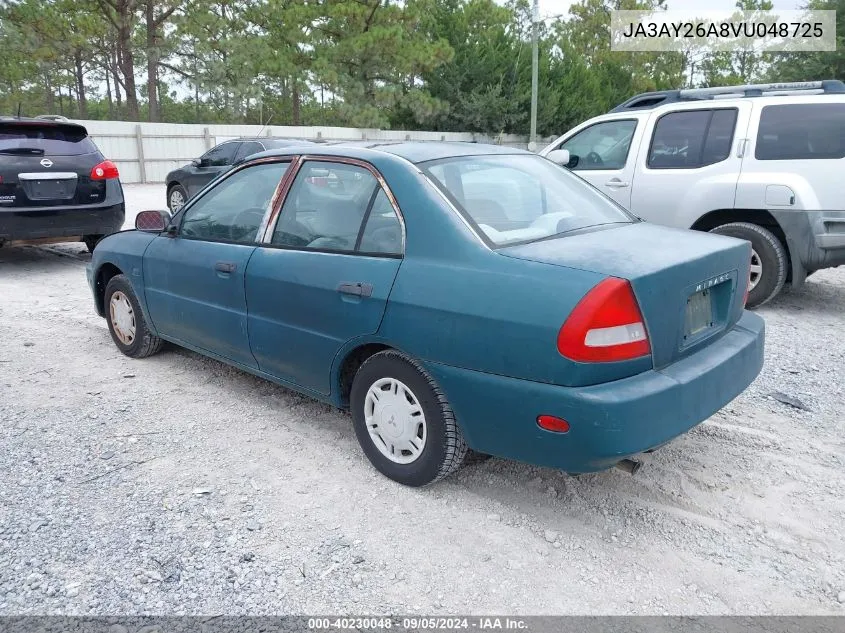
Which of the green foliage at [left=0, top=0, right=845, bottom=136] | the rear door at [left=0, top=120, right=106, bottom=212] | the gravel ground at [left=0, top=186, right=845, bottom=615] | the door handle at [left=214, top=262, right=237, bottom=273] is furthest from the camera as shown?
the green foliage at [left=0, top=0, right=845, bottom=136]

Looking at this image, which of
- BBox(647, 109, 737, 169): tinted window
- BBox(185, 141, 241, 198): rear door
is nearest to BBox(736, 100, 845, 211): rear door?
BBox(647, 109, 737, 169): tinted window

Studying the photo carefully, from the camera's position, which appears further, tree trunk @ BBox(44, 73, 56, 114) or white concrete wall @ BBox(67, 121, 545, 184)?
tree trunk @ BBox(44, 73, 56, 114)

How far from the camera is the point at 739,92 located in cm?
714

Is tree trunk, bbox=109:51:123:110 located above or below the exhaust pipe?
above

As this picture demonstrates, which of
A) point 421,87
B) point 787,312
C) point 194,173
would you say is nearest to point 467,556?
point 787,312

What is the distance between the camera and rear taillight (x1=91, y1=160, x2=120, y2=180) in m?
8.41

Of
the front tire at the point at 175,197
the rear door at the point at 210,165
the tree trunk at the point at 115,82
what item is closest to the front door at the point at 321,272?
the rear door at the point at 210,165

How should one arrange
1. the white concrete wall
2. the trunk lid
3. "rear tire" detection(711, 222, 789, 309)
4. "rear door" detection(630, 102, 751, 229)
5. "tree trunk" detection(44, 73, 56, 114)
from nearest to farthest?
1. the trunk lid
2. "rear tire" detection(711, 222, 789, 309)
3. "rear door" detection(630, 102, 751, 229)
4. the white concrete wall
5. "tree trunk" detection(44, 73, 56, 114)

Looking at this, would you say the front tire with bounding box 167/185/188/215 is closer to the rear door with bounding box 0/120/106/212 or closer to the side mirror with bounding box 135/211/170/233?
the rear door with bounding box 0/120/106/212

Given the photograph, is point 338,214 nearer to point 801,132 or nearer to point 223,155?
point 801,132

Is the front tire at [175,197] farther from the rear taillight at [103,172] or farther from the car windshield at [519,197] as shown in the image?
the car windshield at [519,197]

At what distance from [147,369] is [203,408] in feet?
3.06

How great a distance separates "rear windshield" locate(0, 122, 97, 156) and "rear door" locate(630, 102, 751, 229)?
6.43m

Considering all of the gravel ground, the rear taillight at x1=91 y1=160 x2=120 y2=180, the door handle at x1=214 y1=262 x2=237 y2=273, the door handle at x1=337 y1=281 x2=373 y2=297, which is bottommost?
the gravel ground
